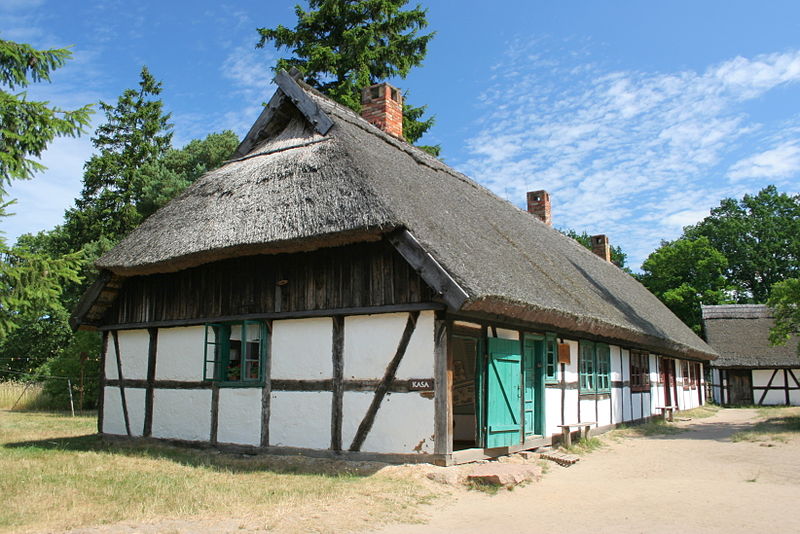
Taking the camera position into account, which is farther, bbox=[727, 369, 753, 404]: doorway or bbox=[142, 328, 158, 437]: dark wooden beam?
bbox=[727, 369, 753, 404]: doorway

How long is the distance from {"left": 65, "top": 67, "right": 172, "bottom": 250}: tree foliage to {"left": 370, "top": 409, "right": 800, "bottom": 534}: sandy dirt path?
2308 centimetres

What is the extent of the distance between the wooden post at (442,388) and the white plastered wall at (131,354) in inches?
230

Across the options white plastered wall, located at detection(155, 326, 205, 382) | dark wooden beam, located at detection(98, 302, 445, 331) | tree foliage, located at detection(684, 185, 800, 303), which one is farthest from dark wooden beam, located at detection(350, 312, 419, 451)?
tree foliage, located at detection(684, 185, 800, 303)

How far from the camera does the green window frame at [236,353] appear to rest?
9.74 m

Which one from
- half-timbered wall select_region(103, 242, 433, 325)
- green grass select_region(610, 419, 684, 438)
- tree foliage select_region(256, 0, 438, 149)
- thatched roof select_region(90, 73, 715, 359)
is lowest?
green grass select_region(610, 419, 684, 438)

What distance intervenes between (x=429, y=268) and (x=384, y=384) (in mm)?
1743

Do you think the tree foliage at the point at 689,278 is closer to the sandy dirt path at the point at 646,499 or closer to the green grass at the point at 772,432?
the green grass at the point at 772,432

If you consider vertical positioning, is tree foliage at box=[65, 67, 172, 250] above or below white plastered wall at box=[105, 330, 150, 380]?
above

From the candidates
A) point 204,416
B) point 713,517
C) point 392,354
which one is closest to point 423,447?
point 392,354

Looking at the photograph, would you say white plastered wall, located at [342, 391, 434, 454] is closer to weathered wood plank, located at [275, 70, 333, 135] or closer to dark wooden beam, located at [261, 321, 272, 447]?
dark wooden beam, located at [261, 321, 272, 447]

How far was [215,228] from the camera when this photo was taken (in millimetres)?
9914

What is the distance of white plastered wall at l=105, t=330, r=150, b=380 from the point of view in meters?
11.4

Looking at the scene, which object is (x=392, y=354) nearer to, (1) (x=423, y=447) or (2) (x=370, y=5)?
(1) (x=423, y=447)

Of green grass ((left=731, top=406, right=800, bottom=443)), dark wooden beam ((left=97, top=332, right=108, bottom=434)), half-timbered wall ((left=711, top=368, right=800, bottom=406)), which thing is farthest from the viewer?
half-timbered wall ((left=711, top=368, right=800, bottom=406))
